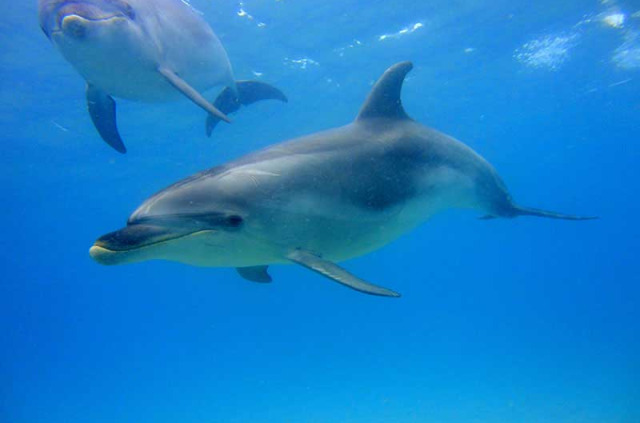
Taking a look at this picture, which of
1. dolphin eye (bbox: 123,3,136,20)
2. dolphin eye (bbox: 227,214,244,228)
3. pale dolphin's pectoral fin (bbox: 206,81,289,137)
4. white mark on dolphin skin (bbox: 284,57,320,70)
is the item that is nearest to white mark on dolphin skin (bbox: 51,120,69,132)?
white mark on dolphin skin (bbox: 284,57,320,70)

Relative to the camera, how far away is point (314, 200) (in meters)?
4.20

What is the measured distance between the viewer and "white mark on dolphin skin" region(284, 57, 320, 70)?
2075 centimetres

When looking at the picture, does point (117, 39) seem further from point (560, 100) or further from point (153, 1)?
point (560, 100)

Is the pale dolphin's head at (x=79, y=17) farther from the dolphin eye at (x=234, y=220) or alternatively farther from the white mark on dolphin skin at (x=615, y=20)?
the white mark on dolphin skin at (x=615, y=20)

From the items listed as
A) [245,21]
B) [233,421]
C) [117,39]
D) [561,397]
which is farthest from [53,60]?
[561,397]

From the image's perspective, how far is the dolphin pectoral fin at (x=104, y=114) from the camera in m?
7.30

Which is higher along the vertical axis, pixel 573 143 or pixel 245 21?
pixel 573 143

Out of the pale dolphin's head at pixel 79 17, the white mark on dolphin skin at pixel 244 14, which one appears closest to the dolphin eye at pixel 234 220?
the pale dolphin's head at pixel 79 17

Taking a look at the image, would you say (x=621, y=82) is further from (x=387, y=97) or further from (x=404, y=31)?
(x=387, y=97)

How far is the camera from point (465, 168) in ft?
19.8

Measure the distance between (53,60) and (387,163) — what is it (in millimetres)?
16655

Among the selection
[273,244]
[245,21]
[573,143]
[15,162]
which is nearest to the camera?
[273,244]

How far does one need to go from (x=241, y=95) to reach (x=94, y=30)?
3.36 m

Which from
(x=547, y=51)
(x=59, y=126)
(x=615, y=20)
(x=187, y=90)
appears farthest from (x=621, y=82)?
(x=187, y=90)
